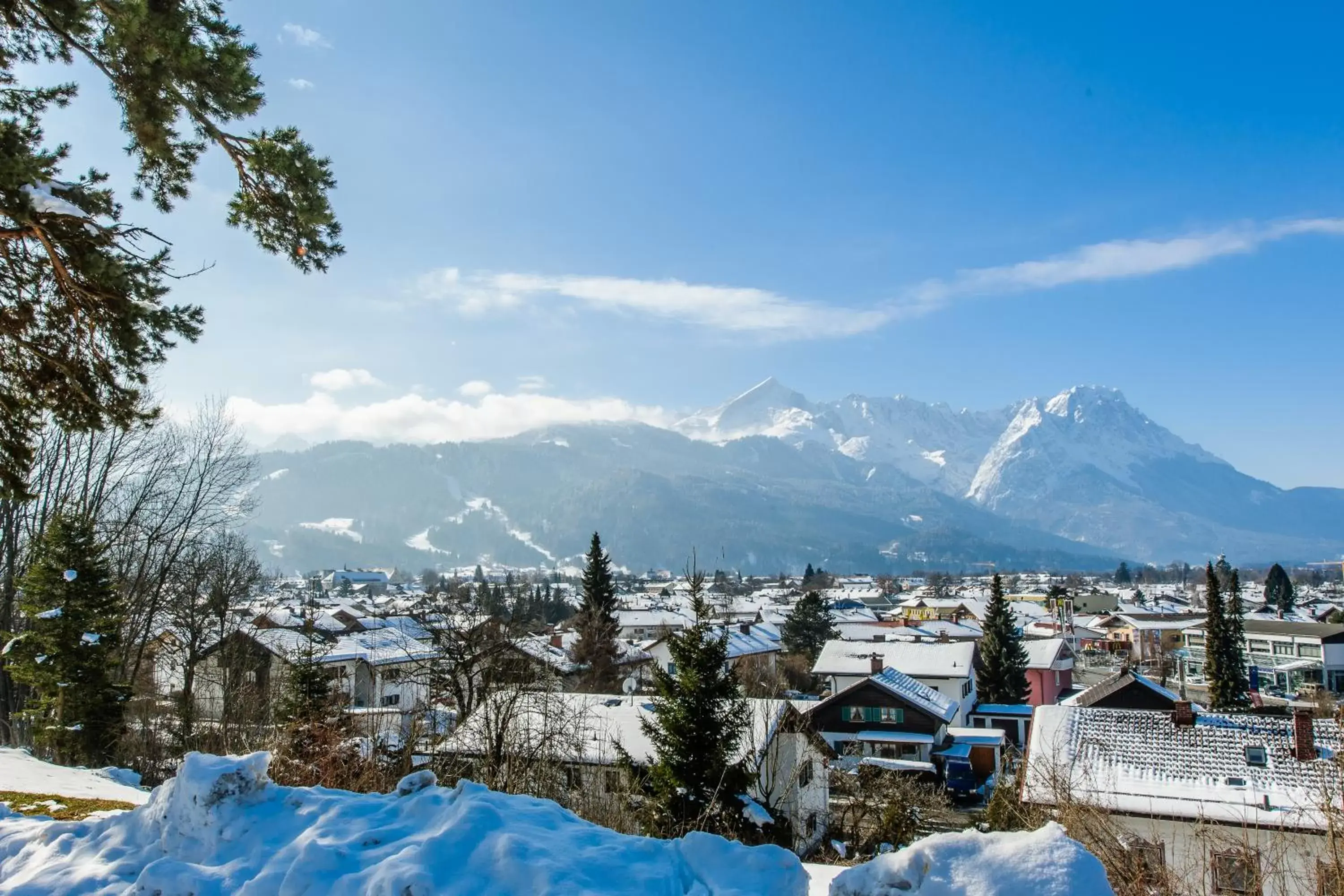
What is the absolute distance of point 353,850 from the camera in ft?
14.0

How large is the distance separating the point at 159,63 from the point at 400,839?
564 cm

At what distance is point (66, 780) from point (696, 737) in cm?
972

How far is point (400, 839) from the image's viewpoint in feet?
14.4

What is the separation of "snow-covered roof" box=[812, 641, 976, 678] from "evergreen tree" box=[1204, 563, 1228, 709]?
12055mm

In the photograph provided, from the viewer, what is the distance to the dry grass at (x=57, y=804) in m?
6.18

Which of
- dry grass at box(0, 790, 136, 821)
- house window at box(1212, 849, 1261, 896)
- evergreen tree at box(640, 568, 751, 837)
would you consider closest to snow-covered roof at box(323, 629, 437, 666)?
evergreen tree at box(640, 568, 751, 837)

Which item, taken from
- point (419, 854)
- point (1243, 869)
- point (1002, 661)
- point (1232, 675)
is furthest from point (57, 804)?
point (1232, 675)

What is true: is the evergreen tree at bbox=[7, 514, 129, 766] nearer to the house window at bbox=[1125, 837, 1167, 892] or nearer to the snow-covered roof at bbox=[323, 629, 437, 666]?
the house window at bbox=[1125, 837, 1167, 892]

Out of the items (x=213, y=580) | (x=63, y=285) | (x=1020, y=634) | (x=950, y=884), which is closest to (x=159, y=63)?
(x=63, y=285)

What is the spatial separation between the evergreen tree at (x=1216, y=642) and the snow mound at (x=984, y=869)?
46418 mm

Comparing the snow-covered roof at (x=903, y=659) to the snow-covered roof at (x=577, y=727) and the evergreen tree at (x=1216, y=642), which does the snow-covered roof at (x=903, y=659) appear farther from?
the snow-covered roof at (x=577, y=727)

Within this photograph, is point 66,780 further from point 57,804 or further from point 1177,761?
point 1177,761

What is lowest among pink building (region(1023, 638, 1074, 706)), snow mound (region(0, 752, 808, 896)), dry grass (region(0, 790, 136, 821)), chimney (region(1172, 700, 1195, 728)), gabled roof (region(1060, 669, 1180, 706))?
pink building (region(1023, 638, 1074, 706))

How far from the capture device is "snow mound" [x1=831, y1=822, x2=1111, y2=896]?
3562mm
